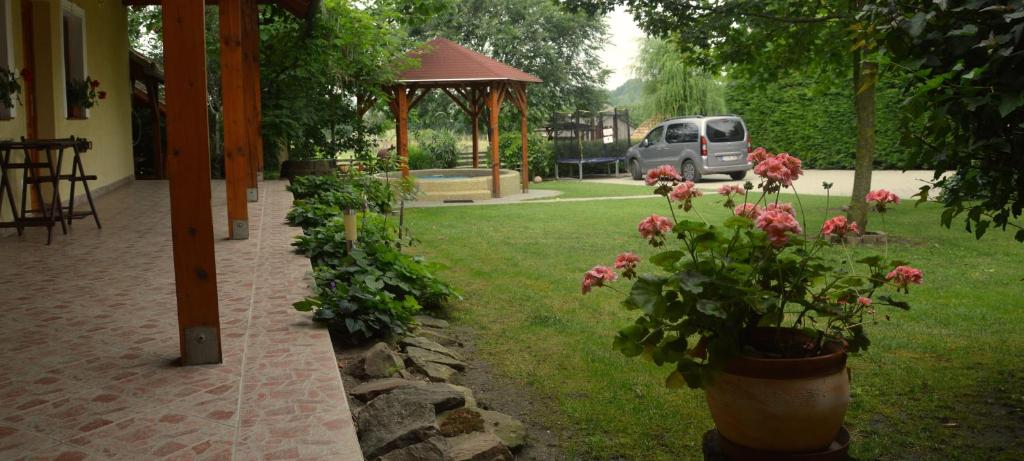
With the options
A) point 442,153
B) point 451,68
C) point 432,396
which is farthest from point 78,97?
point 442,153

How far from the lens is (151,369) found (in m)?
3.70

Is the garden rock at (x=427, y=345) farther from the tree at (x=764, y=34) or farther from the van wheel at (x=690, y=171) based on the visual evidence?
the van wheel at (x=690, y=171)

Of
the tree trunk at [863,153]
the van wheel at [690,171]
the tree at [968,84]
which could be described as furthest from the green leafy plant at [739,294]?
the van wheel at [690,171]

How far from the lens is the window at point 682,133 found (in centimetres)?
2170

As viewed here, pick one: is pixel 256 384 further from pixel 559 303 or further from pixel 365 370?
pixel 559 303

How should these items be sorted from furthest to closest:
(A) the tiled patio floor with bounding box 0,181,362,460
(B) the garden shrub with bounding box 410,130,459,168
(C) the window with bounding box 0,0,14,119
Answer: (B) the garden shrub with bounding box 410,130,459,168 → (C) the window with bounding box 0,0,14,119 → (A) the tiled patio floor with bounding box 0,181,362,460

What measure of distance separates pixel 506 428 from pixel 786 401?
1.60 m

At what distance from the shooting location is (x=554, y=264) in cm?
920

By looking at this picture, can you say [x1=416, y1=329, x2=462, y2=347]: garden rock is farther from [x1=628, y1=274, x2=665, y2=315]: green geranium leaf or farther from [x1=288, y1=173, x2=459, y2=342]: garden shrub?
[x1=628, y1=274, x2=665, y2=315]: green geranium leaf

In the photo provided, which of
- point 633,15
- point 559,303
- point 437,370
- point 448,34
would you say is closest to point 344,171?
point 633,15

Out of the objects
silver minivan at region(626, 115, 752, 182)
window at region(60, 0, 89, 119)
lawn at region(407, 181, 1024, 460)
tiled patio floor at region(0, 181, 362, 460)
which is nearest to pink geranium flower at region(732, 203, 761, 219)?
lawn at region(407, 181, 1024, 460)

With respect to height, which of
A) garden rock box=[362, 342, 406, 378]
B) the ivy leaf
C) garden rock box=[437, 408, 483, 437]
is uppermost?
the ivy leaf

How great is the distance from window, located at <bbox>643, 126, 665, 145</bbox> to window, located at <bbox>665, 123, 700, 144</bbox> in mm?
372

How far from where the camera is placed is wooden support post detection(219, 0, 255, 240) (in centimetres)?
720
